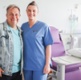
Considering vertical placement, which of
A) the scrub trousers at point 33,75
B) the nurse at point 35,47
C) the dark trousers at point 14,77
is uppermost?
the nurse at point 35,47

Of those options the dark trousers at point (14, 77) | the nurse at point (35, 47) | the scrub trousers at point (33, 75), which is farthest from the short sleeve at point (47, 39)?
the dark trousers at point (14, 77)

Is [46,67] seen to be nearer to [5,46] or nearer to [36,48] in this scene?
[36,48]

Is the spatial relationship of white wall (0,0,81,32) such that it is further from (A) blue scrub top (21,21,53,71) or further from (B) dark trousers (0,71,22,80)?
(B) dark trousers (0,71,22,80)

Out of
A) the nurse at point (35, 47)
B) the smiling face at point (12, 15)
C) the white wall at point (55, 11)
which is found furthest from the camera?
the white wall at point (55, 11)

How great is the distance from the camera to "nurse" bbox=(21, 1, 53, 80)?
1.75 meters

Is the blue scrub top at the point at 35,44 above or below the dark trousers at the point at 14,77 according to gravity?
above

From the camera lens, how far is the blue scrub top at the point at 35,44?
1.75 metres

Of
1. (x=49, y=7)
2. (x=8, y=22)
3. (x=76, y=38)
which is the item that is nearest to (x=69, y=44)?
(x=76, y=38)

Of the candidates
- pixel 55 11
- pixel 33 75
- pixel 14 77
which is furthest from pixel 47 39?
pixel 55 11

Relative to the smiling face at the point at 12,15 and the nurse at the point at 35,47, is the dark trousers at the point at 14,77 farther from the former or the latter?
the smiling face at the point at 12,15

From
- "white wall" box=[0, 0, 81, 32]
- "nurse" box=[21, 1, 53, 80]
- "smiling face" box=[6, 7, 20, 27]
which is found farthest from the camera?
"white wall" box=[0, 0, 81, 32]

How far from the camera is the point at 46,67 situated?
176cm

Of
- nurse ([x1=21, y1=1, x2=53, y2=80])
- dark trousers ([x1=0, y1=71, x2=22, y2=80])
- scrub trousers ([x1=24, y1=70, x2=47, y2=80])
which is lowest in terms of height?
scrub trousers ([x1=24, y1=70, x2=47, y2=80])

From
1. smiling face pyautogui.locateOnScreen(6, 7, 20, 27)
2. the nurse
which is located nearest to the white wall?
the nurse
